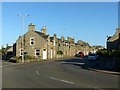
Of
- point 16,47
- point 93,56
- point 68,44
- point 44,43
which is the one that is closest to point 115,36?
point 93,56

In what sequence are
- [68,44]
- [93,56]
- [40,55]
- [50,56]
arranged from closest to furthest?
1. [93,56]
2. [40,55]
3. [50,56]
4. [68,44]

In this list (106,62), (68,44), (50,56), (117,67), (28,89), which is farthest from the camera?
(68,44)

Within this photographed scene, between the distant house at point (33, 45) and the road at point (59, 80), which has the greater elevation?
the distant house at point (33, 45)

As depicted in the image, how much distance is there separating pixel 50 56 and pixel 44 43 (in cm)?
637

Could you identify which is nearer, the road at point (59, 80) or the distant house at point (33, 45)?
the road at point (59, 80)

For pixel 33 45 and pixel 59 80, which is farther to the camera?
pixel 33 45

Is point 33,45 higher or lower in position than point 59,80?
higher

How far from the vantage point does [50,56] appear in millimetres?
70500

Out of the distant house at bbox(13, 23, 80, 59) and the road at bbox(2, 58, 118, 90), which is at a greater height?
the distant house at bbox(13, 23, 80, 59)

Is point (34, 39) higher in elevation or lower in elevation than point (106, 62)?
higher

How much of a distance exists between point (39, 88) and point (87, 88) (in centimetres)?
247

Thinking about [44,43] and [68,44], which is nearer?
[44,43]

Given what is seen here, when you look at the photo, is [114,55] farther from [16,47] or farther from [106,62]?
[16,47]

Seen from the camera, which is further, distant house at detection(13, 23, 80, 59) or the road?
distant house at detection(13, 23, 80, 59)
